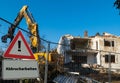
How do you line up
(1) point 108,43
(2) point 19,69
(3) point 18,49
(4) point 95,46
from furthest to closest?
(4) point 95,46 → (1) point 108,43 → (3) point 18,49 → (2) point 19,69

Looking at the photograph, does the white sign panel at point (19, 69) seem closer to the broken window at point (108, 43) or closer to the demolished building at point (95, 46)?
the demolished building at point (95, 46)

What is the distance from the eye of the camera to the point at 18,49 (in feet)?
23.5

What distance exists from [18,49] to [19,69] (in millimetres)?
478

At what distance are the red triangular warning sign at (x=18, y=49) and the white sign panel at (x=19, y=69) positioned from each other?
13 centimetres

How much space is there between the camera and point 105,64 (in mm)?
56719

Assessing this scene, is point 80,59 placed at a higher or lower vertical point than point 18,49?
lower

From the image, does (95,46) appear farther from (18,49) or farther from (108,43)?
(18,49)

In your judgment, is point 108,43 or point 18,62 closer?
point 18,62

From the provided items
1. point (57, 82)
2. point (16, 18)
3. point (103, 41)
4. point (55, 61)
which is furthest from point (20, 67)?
point (103, 41)

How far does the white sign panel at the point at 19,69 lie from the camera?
21.8 ft

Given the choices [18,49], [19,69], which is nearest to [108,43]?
[18,49]

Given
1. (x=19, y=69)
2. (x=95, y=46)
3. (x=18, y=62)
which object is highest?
(x=95, y=46)

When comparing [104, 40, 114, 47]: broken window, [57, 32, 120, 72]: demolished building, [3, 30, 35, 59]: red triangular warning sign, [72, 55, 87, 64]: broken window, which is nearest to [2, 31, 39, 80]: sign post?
[3, 30, 35, 59]: red triangular warning sign

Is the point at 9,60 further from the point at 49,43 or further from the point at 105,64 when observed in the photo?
the point at 105,64
